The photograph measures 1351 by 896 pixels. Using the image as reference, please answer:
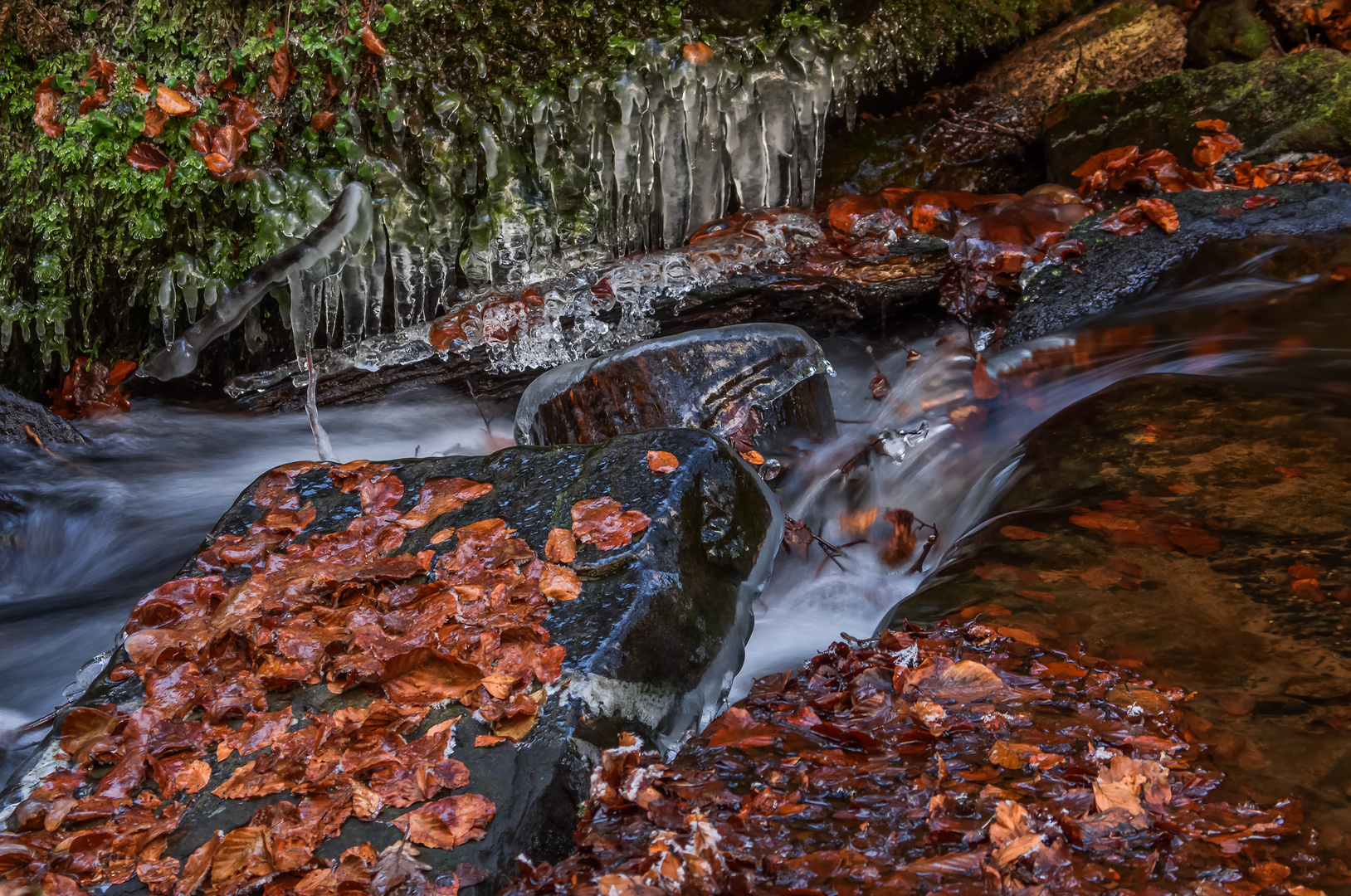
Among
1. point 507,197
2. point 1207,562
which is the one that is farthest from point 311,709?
point 507,197

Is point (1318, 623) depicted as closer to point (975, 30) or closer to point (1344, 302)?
point (1344, 302)

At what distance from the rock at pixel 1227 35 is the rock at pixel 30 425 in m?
9.38

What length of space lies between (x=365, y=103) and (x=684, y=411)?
3.42m

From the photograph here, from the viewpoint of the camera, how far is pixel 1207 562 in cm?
252

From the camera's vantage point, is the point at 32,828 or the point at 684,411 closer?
the point at 32,828

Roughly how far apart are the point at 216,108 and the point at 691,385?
4.03 metres

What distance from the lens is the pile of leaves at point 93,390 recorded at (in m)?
5.93

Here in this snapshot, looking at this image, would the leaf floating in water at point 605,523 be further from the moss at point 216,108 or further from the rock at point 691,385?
the moss at point 216,108

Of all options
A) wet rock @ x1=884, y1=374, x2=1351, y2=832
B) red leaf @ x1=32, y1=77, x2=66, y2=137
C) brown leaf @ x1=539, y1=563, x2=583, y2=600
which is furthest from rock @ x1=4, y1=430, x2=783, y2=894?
red leaf @ x1=32, y1=77, x2=66, y2=137

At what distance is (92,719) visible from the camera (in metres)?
2.40

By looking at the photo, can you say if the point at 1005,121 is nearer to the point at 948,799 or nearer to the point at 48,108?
the point at 948,799

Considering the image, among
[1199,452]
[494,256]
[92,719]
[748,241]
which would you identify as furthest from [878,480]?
[92,719]

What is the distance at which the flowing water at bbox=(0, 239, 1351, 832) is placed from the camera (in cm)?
362

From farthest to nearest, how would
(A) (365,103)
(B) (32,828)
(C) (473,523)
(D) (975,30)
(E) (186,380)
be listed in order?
1. (D) (975,30)
2. (E) (186,380)
3. (A) (365,103)
4. (C) (473,523)
5. (B) (32,828)
